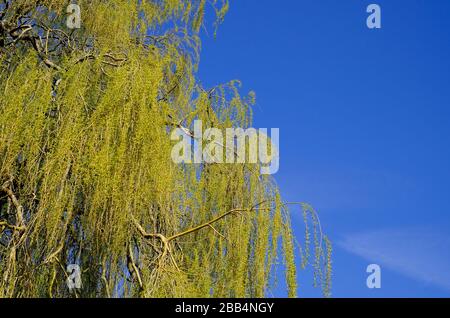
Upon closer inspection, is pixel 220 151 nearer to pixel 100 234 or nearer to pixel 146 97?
pixel 146 97

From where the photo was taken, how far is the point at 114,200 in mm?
4461

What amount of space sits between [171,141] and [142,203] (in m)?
0.98

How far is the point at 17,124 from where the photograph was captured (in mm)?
4770

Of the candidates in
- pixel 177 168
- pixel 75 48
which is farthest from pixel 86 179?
pixel 75 48
